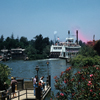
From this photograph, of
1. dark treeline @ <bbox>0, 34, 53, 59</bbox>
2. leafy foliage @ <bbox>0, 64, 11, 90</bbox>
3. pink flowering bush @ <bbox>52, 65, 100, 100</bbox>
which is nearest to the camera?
pink flowering bush @ <bbox>52, 65, 100, 100</bbox>

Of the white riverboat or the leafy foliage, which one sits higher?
the white riverboat

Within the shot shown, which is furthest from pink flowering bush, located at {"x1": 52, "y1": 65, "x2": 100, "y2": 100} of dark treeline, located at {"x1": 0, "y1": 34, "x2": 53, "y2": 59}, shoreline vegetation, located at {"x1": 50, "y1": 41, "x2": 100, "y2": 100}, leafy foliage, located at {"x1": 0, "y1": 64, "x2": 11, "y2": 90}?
dark treeline, located at {"x1": 0, "y1": 34, "x2": 53, "y2": 59}

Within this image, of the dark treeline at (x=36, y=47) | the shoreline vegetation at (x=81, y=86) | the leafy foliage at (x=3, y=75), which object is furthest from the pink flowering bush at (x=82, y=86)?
the dark treeline at (x=36, y=47)

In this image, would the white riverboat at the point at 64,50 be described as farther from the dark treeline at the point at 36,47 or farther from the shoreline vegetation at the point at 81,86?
the shoreline vegetation at the point at 81,86

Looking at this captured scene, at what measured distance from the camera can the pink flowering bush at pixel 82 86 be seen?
10420 millimetres

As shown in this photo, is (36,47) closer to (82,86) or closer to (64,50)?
(64,50)

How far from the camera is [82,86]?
11.0m

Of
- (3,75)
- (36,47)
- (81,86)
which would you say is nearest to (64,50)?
(36,47)

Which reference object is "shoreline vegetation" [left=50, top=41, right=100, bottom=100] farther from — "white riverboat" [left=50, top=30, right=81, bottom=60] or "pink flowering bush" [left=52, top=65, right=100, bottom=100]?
"white riverboat" [left=50, top=30, right=81, bottom=60]

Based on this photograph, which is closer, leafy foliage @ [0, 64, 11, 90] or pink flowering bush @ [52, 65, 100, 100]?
pink flowering bush @ [52, 65, 100, 100]

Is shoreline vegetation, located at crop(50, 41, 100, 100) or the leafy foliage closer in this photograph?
shoreline vegetation, located at crop(50, 41, 100, 100)

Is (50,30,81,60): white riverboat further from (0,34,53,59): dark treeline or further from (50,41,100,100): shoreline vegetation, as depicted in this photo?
(50,41,100,100): shoreline vegetation

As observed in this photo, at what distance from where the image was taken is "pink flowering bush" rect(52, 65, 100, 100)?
34.2 feet

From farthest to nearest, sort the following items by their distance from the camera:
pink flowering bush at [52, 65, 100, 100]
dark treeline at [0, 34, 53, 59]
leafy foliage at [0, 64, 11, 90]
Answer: dark treeline at [0, 34, 53, 59] → leafy foliage at [0, 64, 11, 90] → pink flowering bush at [52, 65, 100, 100]
